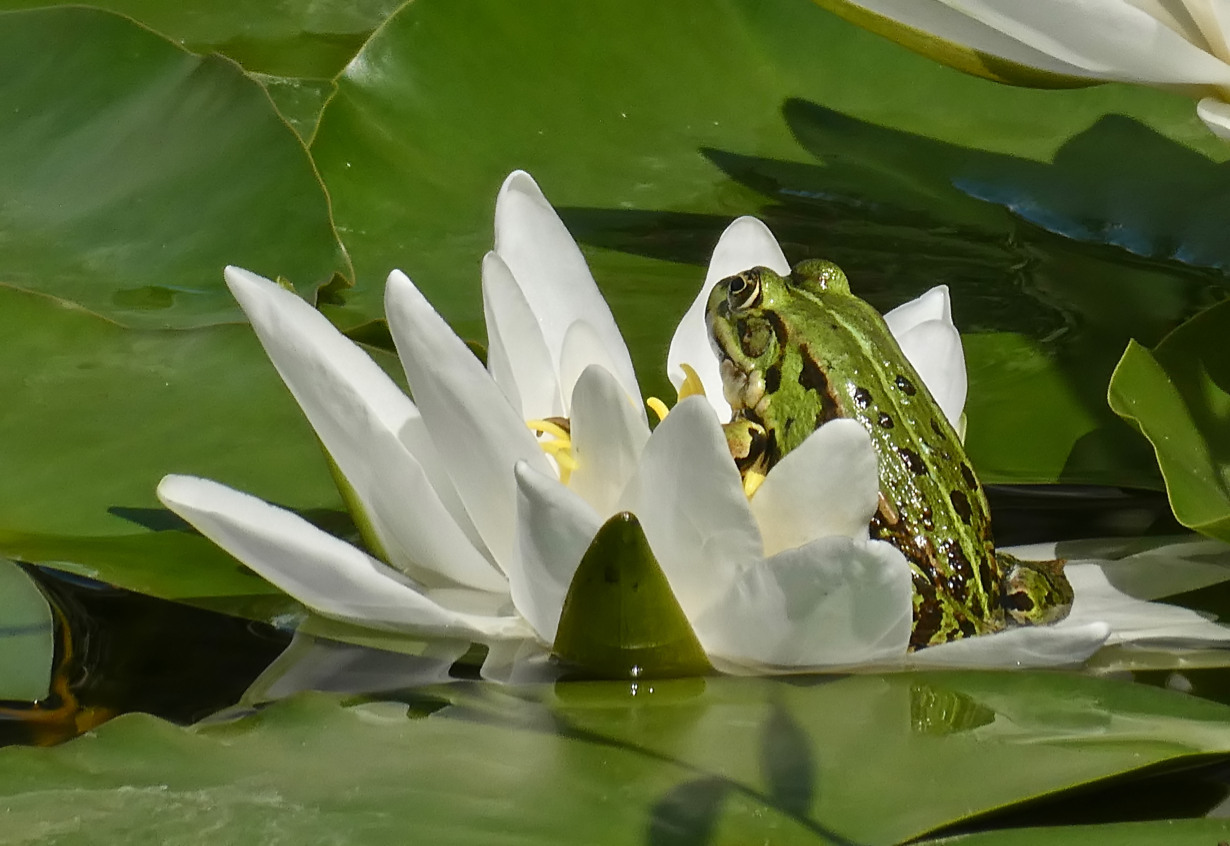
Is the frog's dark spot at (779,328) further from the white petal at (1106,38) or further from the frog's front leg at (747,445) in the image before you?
the white petal at (1106,38)

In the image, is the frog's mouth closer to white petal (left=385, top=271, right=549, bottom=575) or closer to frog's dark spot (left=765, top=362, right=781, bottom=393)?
frog's dark spot (left=765, top=362, right=781, bottom=393)

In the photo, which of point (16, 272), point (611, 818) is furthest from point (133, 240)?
point (611, 818)

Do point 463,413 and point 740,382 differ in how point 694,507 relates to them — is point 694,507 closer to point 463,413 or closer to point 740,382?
point 463,413

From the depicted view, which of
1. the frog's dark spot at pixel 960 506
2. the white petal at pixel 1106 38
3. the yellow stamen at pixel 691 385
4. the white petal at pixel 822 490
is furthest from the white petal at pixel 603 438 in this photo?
the white petal at pixel 1106 38

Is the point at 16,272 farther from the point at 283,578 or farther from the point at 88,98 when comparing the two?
the point at 283,578

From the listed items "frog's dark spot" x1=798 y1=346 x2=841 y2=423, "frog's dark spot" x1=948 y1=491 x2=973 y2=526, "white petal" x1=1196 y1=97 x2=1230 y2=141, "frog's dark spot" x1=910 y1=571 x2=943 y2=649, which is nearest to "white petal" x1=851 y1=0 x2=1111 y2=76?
"white petal" x1=1196 y1=97 x2=1230 y2=141
